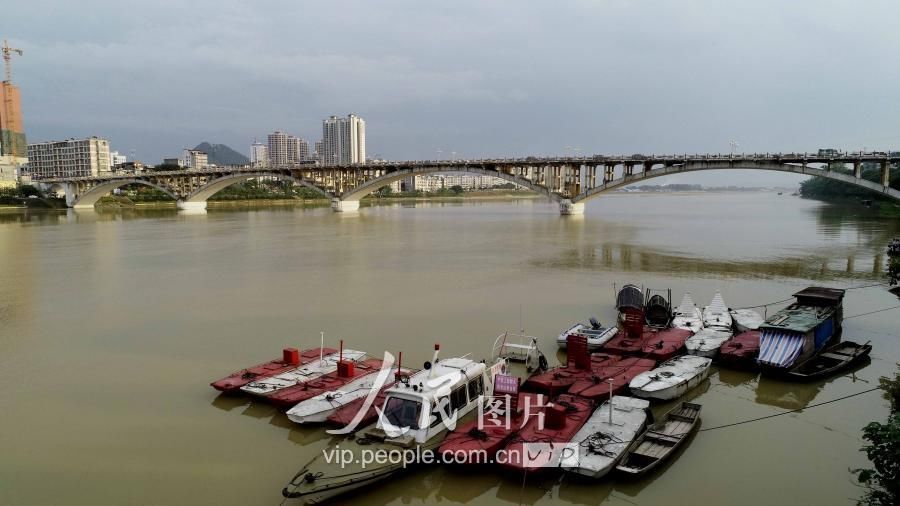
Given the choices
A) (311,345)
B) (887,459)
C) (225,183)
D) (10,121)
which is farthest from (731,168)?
(10,121)

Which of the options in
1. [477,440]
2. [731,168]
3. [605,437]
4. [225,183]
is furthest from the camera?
[225,183]

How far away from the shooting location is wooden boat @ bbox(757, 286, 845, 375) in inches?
490

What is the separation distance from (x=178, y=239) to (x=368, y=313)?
31389 mm

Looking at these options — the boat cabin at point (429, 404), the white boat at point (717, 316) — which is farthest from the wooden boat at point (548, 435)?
the white boat at point (717, 316)

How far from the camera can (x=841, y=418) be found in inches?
417

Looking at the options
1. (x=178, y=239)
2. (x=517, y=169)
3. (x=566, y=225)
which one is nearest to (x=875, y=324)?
(x=566, y=225)

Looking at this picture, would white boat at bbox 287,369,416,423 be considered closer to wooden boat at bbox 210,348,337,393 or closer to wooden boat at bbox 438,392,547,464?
wooden boat at bbox 438,392,547,464

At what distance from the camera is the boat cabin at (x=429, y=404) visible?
8609 mm

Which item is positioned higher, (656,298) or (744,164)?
(744,164)

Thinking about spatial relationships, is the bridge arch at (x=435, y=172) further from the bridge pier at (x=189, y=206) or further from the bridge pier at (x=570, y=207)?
the bridge pier at (x=189, y=206)

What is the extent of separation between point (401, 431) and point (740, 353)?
853 centimetres

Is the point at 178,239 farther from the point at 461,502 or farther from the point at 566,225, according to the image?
the point at 461,502

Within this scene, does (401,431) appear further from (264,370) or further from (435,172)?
(435,172)

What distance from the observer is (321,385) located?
11.1 metres
